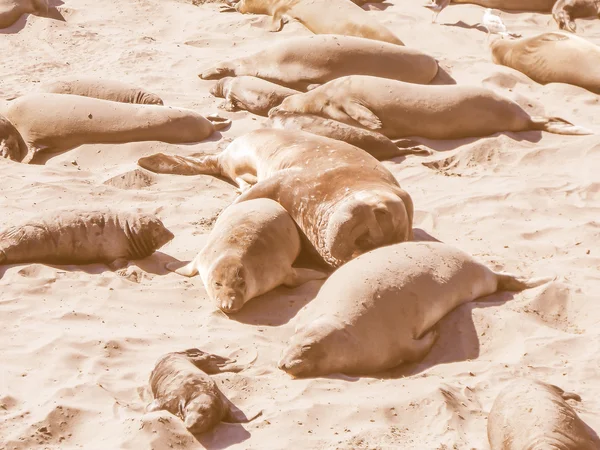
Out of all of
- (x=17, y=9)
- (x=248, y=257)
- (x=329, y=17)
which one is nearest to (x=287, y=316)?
(x=248, y=257)

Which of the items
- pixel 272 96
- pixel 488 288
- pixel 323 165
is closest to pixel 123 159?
pixel 272 96

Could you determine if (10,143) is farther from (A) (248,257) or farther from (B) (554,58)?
(B) (554,58)

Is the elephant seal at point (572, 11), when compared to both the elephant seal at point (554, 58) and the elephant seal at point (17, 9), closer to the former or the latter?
the elephant seal at point (554, 58)

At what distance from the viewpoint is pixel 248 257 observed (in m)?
4.93

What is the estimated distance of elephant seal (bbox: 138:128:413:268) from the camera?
196 inches

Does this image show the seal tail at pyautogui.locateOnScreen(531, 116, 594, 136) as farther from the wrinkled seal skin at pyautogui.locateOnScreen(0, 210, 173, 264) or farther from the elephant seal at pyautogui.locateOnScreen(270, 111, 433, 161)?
the wrinkled seal skin at pyautogui.locateOnScreen(0, 210, 173, 264)

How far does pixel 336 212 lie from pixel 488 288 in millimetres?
886

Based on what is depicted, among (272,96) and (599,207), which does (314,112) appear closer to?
(272,96)

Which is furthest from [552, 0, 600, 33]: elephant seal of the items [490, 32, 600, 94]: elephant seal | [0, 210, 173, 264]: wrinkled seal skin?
[0, 210, 173, 264]: wrinkled seal skin

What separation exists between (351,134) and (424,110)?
809mm

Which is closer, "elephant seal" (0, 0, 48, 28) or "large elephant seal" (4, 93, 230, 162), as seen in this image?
"large elephant seal" (4, 93, 230, 162)

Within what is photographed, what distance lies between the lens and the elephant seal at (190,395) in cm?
371

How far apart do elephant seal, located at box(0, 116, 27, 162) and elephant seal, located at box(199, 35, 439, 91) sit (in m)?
2.15

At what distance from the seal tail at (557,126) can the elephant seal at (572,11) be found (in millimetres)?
2749
